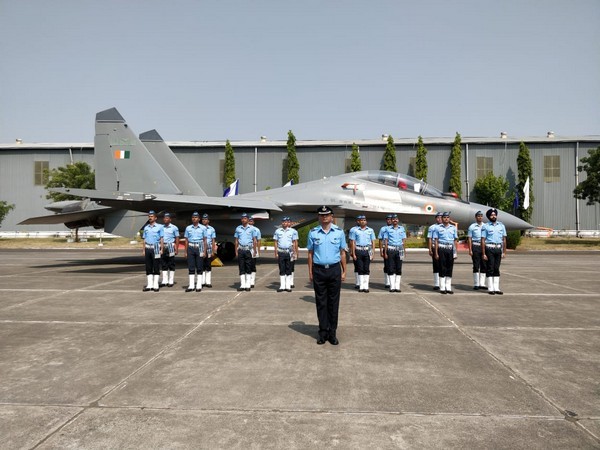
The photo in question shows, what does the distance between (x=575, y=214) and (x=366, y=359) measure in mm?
42887

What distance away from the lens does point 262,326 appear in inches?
226

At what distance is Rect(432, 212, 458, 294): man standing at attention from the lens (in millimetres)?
8664

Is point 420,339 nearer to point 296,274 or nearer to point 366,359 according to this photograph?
point 366,359

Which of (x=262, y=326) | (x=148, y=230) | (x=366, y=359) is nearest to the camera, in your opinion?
(x=366, y=359)

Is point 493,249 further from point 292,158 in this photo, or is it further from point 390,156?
point 292,158

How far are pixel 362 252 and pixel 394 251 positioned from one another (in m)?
0.74

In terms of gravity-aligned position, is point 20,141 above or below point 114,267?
above

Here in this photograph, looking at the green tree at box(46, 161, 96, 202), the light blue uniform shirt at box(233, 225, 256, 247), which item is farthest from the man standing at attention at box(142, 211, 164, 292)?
the green tree at box(46, 161, 96, 202)

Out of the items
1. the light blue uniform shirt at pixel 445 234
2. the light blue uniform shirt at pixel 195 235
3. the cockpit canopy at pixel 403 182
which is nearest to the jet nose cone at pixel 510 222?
the cockpit canopy at pixel 403 182

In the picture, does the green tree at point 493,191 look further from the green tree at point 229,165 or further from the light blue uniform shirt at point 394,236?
the light blue uniform shirt at point 394,236

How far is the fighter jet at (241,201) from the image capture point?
13.2m

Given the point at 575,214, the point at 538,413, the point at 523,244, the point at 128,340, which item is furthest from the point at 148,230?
the point at 575,214

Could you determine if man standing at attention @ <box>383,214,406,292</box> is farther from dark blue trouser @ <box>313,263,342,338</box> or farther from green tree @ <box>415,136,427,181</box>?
green tree @ <box>415,136,427,181</box>

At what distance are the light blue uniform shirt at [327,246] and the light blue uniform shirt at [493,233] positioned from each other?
5.16 m
